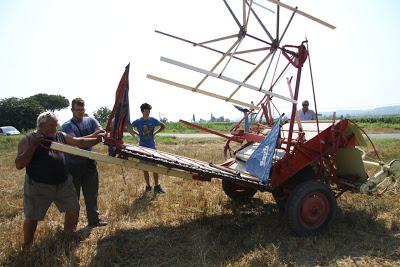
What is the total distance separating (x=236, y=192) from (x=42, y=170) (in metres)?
3.12

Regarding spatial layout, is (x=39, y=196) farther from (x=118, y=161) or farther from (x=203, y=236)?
(x=203, y=236)

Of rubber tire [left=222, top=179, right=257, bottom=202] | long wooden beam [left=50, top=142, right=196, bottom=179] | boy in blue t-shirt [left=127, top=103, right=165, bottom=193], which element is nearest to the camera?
long wooden beam [left=50, top=142, right=196, bottom=179]

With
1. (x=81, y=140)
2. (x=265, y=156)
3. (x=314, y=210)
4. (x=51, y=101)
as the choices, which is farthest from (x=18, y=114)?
(x=314, y=210)

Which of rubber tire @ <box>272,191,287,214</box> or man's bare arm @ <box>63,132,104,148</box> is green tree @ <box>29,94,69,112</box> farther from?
rubber tire @ <box>272,191,287,214</box>

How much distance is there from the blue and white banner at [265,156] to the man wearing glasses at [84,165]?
82.7 inches

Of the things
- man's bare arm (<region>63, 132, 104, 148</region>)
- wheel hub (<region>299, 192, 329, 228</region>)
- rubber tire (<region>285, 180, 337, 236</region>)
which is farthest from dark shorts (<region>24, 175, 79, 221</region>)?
wheel hub (<region>299, 192, 329, 228</region>)

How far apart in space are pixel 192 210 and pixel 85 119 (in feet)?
6.64

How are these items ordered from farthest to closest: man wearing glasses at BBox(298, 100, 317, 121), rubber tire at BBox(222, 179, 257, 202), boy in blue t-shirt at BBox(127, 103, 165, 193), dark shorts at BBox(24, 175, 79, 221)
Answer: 1. man wearing glasses at BBox(298, 100, 317, 121)
2. boy in blue t-shirt at BBox(127, 103, 165, 193)
3. rubber tire at BBox(222, 179, 257, 202)
4. dark shorts at BBox(24, 175, 79, 221)

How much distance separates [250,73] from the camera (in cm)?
552

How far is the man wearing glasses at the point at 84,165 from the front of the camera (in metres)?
5.23

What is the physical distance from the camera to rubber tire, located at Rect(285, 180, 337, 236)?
15.7 ft

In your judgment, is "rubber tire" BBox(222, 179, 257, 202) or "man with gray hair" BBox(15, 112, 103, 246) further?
"rubber tire" BBox(222, 179, 257, 202)

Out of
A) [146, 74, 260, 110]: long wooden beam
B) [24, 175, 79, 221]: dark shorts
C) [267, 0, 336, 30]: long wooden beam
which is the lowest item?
[24, 175, 79, 221]: dark shorts

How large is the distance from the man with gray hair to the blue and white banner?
195 cm
